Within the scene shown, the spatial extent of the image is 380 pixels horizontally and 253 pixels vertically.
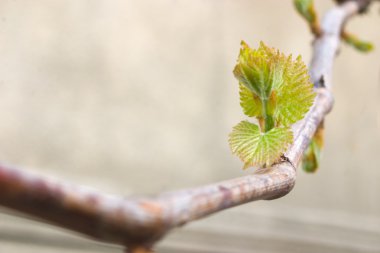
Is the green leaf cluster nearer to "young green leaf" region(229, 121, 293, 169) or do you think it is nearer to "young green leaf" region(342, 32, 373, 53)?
"young green leaf" region(229, 121, 293, 169)

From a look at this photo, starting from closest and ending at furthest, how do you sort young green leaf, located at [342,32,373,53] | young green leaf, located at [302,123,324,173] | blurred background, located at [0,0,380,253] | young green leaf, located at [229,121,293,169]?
young green leaf, located at [229,121,293,169] → young green leaf, located at [302,123,324,173] → young green leaf, located at [342,32,373,53] → blurred background, located at [0,0,380,253]

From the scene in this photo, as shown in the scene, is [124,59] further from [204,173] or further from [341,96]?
[341,96]

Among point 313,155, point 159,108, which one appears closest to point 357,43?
point 313,155

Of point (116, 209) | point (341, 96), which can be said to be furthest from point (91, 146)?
point (116, 209)

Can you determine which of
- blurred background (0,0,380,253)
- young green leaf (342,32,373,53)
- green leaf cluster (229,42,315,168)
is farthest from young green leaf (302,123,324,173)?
blurred background (0,0,380,253)

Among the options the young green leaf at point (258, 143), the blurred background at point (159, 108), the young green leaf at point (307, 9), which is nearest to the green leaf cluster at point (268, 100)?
the young green leaf at point (258, 143)

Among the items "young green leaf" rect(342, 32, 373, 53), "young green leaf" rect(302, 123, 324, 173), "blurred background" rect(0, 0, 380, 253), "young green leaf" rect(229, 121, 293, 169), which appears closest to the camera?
"young green leaf" rect(229, 121, 293, 169)

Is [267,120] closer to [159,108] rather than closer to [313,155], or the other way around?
[313,155]
